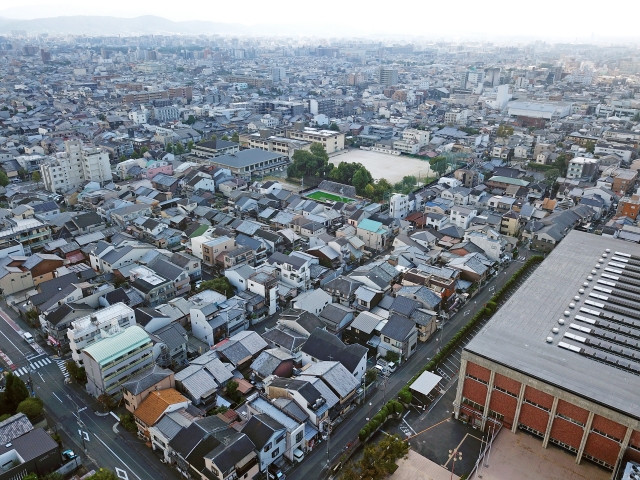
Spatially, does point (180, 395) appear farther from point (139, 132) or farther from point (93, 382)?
point (139, 132)

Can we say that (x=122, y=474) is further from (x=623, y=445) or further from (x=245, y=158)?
(x=245, y=158)

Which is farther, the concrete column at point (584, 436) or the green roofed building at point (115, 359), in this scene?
the green roofed building at point (115, 359)

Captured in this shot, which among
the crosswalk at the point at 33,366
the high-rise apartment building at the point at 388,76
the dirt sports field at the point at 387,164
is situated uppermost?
the high-rise apartment building at the point at 388,76

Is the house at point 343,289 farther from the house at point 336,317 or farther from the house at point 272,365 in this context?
the house at point 272,365

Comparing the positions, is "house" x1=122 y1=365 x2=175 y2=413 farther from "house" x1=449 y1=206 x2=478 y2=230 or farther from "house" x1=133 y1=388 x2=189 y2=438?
"house" x1=449 y1=206 x2=478 y2=230

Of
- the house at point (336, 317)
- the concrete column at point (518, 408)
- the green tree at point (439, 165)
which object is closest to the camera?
the concrete column at point (518, 408)

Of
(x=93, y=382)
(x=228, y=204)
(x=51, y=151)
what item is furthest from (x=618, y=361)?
(x=51, y=151)

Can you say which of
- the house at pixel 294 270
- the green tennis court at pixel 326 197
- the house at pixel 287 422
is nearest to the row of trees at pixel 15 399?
the house at pixel 287 422

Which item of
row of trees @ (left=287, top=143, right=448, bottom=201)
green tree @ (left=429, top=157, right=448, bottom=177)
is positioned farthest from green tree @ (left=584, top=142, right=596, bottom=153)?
green tree @ (left=429, top=157, right=448, bottom=177)
